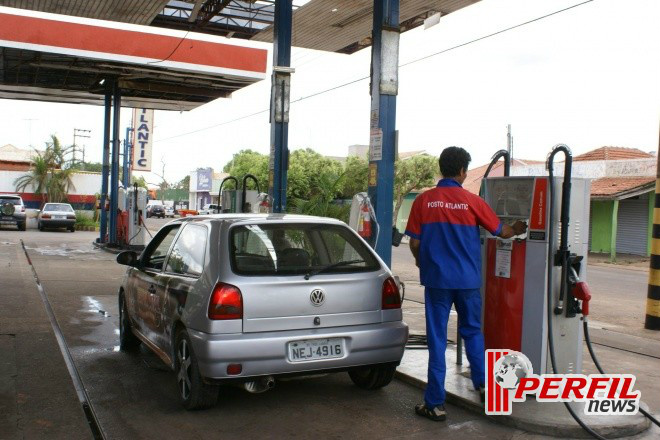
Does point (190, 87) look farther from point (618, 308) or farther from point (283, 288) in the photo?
point (283, 288)

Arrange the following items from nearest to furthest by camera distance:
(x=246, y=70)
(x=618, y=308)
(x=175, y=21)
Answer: (x=618, y=308) < (x=175, y=21) < (x=246, y=70)

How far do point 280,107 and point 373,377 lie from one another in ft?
18.5

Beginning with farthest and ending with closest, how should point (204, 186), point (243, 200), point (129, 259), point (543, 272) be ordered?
point (204, 186), point (243, 200), point (129, 259), point (543, 272)

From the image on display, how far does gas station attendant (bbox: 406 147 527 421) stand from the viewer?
4637 mm

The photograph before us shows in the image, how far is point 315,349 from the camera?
185 inches

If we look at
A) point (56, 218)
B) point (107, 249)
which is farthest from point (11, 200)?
point (107, 249)

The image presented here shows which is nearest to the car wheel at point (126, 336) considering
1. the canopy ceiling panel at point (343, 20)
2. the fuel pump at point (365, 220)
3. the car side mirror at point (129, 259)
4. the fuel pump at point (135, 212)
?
the car side mirror at point (129, 259)

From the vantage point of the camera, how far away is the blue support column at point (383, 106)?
24.8 feet

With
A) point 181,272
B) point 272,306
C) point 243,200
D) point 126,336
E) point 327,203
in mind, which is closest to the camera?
point 272,306

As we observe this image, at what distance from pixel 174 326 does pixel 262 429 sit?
1117 millimetres

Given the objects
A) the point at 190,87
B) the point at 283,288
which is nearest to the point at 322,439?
the point at 283,288

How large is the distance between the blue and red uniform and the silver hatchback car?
1.45 feet

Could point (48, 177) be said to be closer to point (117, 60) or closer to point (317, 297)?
point (117, 60)

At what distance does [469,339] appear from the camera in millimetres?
4797
